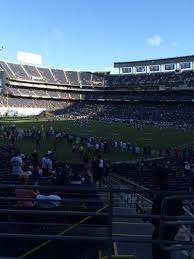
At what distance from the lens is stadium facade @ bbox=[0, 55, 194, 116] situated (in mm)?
113812

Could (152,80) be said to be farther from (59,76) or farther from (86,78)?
(59,76)

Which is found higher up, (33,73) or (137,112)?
(33,73)

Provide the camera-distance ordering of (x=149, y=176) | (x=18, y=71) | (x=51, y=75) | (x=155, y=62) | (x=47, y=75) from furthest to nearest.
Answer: (x=51, y=75), (x=47, y=75), (x=155, y=62), (x=18, y=71), (x=149, y=176)

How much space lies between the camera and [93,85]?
133875 mm

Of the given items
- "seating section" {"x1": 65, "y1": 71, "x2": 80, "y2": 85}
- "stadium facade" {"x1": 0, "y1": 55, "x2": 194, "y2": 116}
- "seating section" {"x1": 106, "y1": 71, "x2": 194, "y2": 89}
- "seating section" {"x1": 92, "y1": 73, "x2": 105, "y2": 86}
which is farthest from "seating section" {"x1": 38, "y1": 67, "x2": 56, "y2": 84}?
"seating section" {"x1": 106, "y1": 71, "x2": 194, "y2": 89}

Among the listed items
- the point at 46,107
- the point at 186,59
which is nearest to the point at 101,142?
the point at 46,107

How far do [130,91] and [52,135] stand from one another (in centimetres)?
7504

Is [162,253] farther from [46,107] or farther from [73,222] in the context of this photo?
[46,107]

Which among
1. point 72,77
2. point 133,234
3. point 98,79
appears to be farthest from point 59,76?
point 133,234

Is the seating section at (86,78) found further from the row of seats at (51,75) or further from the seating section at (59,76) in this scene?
the seating section at (59,76)

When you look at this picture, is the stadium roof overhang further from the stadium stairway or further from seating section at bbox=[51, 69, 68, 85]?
the stadium stairway

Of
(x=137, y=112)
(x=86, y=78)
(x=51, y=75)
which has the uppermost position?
(x=51, y=75)

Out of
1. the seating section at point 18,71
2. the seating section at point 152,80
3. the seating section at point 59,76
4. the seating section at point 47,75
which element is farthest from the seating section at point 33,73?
the seating section at point 152,80

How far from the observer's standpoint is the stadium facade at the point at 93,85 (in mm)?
113812
